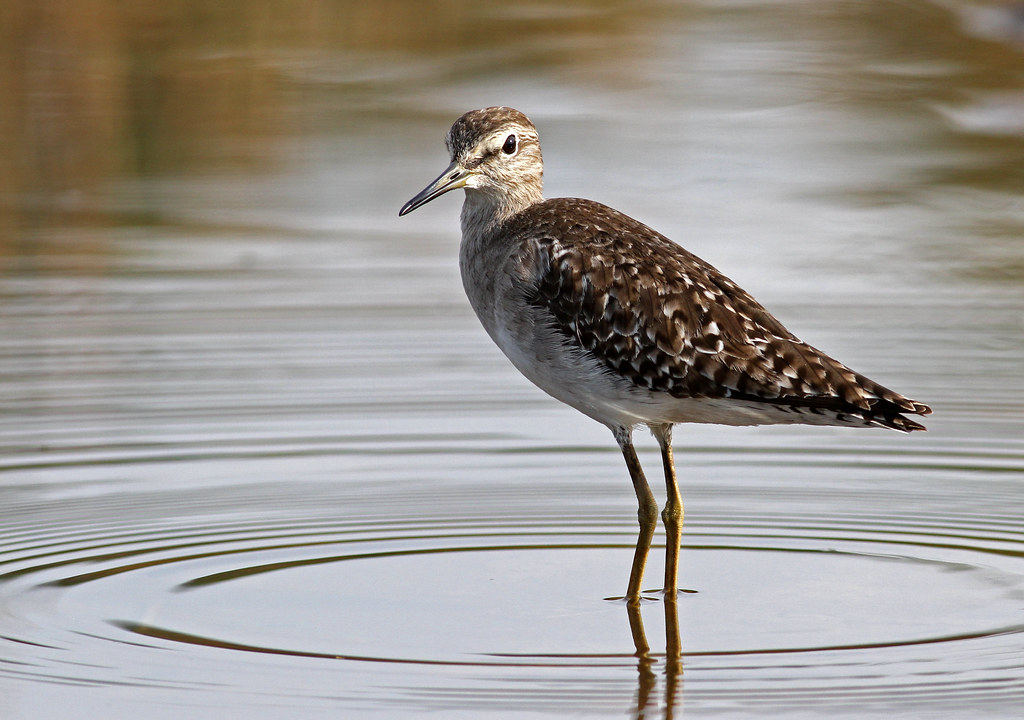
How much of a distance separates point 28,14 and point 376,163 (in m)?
10.4

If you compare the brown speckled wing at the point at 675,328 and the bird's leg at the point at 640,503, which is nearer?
the brown speckled wing at the point at 675,328

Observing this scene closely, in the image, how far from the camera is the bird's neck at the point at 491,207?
9.16m

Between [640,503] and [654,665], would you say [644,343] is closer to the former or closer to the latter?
[640,503]

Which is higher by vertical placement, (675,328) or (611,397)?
(675,328)

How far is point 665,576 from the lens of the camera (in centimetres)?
838

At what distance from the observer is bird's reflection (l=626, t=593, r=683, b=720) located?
6684 millimetres

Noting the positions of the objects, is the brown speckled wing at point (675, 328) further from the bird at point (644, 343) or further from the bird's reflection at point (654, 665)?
the bird's reflection at point (654, 665)

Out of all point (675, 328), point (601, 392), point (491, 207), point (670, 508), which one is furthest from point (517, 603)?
point (491, 207)

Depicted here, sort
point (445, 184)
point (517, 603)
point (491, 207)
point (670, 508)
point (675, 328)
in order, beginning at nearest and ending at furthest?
point (517, 603)
point (675, 328)
point (670, 508)
point (445, 184)
point (491, 207)

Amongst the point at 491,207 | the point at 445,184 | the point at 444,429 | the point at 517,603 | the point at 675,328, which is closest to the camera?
the point at 517,603

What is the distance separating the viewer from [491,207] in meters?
9.22

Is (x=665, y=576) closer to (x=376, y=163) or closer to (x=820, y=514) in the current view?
(x=820, y=514)

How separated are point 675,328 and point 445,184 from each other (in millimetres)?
1618

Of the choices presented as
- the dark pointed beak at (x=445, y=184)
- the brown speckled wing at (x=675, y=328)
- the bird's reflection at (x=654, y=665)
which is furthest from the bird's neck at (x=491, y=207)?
the bird's reflection at (x=654, y=665)
